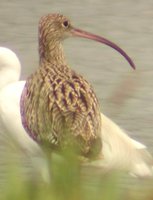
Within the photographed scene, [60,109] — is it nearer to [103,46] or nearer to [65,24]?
[65,24]

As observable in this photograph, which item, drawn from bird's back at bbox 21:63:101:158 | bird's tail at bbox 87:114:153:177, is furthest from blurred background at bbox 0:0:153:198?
bird's back at bbox 21:63:101:158

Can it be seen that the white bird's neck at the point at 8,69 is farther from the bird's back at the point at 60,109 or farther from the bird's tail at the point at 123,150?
the bird's tail at the point at 123,150

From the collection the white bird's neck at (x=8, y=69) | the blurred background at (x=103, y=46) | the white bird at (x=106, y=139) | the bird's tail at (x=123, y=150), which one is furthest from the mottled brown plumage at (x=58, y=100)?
the blurred background at (x=103, y=46)

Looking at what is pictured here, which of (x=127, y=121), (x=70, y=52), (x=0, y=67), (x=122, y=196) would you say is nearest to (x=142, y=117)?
(x=127, y=121)

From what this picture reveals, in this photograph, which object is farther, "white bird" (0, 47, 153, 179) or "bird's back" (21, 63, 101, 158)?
"white bird" (0, 47, 153, 179)

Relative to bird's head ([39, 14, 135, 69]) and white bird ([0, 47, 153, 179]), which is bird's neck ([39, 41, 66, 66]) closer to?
bird's head ([39, 14, 135, 69])

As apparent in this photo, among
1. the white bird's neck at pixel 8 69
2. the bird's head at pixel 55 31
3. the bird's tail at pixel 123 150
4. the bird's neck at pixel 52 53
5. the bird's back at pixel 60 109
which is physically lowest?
the bird's tail at pixel 123 150

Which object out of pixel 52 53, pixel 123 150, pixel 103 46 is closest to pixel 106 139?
pixel 123 150
